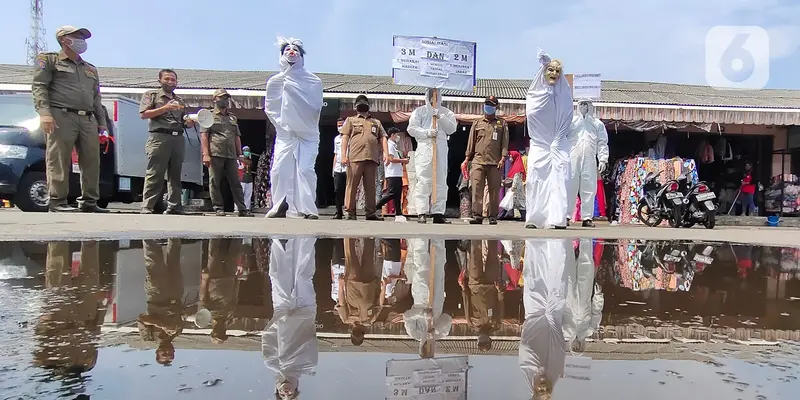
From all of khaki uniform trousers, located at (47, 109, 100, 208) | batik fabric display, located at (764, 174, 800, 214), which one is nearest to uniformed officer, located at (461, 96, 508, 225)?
khaki uniform trousers, located at (47, 109, 100, 208)

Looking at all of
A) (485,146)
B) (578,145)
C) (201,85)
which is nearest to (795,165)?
(578,145)

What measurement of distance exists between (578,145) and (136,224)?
21.4ft

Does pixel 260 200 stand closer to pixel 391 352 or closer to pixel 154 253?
pixel 154 253

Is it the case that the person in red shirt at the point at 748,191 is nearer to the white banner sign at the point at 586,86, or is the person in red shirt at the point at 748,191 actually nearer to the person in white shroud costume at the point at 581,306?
the white banner sign at the point at 586,86

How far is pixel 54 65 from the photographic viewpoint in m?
6.38

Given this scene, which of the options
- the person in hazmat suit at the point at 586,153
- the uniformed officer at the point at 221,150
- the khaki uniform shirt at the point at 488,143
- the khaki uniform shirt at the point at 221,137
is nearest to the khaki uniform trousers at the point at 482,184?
the khaki uniform shirt at the point at 488,143

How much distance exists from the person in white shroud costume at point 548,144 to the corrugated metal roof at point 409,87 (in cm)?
525

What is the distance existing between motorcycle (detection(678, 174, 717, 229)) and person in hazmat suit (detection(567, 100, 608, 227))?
1670mm

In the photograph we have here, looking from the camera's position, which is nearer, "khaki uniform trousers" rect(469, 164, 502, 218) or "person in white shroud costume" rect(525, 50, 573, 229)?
"person in white shroud costume" rect(525, 50, 573, 229)

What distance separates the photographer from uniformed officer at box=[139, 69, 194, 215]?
7168 mm

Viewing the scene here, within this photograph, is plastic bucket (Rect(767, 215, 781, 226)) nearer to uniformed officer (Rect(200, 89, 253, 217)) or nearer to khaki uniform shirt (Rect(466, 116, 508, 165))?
khaki uniform shirt (Rect(466, 116, 508, 165))

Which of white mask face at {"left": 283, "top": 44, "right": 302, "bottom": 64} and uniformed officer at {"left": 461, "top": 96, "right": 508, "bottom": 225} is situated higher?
white mask face at {"left": 283, "top": 44, "right": 302, "bottom": 64}

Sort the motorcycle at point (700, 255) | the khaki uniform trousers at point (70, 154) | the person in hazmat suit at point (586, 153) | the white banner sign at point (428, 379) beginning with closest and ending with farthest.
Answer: the white banner sign at point (428, 379), the motorcycle at point (700, 255), the khaki uniform trousers at point (70, 154), the person in hazmat suit at point (586, 153)

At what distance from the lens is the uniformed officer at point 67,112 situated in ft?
20.5
